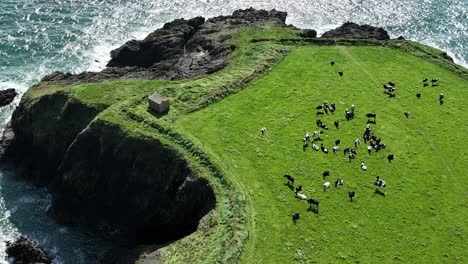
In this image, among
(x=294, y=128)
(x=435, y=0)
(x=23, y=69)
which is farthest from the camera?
A: (x=435, y=0)

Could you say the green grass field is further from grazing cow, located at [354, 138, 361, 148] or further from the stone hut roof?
the stone hut roof

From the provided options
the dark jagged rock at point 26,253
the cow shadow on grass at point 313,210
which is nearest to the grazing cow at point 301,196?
the cow shadow on grass at point 313,210

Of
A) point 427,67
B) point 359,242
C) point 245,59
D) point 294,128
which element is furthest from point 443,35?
point 359,242

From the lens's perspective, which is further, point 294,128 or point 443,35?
point 443,35

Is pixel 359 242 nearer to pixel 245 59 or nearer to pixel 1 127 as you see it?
pixel 245 59

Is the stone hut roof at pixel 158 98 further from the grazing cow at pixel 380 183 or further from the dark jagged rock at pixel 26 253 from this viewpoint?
the grazing cow at pixel 380 183

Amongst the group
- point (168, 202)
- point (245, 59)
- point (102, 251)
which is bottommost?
point (102, 251)

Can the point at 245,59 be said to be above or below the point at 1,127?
above
